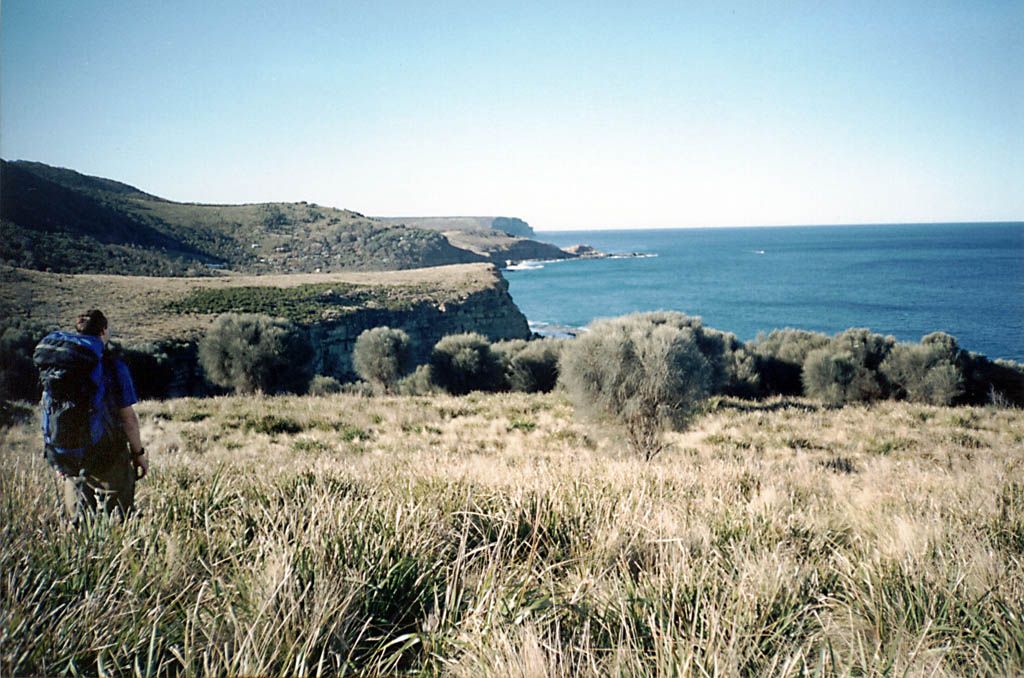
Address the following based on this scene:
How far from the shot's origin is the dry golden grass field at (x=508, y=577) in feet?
5.85

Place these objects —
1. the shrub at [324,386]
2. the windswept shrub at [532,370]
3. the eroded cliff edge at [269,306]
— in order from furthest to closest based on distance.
Answer: the windswept shrub at [532,370] → the shrub at [324,386] → the eroded cliff edge at [269,306]

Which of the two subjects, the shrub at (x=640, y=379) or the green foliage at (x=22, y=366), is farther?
the shrub at (x=640, y=379)

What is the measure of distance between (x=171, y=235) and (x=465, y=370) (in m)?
37.1

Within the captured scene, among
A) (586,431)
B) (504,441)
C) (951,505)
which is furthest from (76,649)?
(586,431)

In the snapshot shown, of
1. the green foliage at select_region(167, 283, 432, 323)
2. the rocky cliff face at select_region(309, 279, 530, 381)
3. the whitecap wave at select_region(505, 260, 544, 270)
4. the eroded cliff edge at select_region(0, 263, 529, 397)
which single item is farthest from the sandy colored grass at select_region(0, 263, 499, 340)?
the whitecap wave at select_region(505, 260, 544, 270)

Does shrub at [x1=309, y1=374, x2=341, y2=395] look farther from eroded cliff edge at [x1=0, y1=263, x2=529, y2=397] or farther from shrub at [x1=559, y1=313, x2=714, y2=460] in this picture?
shrub at [x1=559, y1=313, x2=714, y2=460]

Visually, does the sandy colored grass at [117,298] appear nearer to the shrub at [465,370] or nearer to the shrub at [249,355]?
the shrub at [249,355]

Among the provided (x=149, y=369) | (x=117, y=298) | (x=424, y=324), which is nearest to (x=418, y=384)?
(x=149, y=369)

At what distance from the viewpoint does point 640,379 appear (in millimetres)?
9094

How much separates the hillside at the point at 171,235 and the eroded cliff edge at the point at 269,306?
110 centimetres

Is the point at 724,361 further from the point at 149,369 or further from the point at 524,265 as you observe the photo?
the point at 524,265

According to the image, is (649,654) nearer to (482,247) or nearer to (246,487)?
(246,487)

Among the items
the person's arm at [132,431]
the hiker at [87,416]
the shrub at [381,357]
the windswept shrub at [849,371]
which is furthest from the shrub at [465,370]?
the hiker at [87,416]

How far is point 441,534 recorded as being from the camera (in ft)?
9.49
